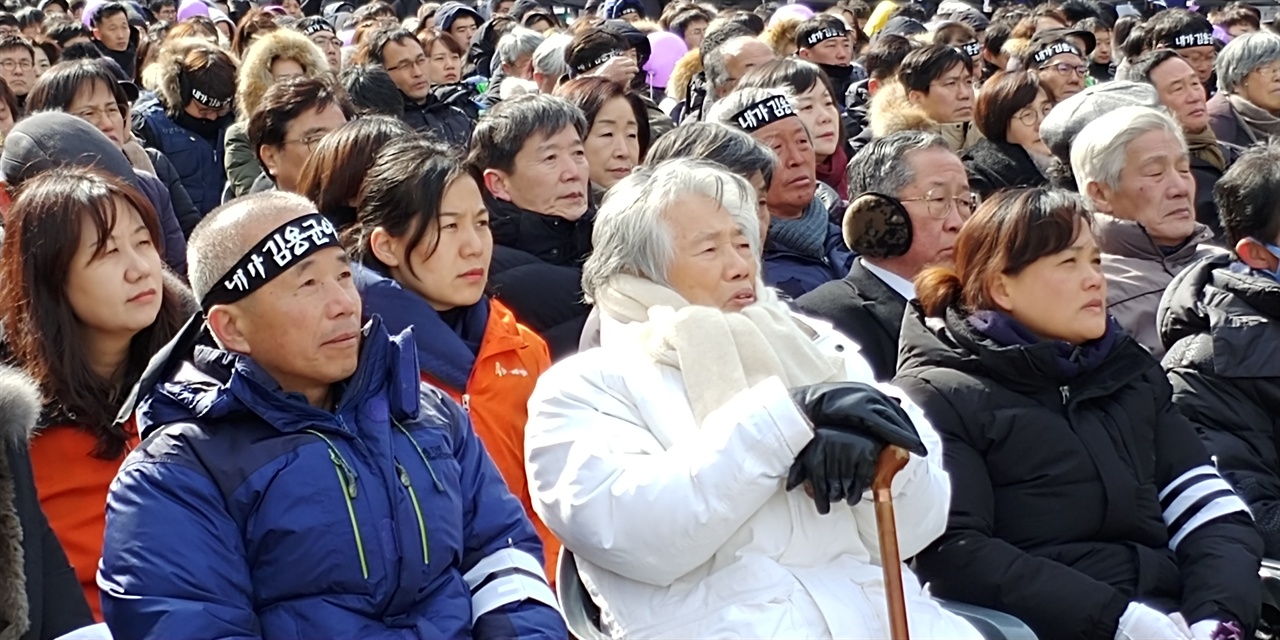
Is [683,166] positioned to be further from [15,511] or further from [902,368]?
[15,511]

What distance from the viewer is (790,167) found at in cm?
557

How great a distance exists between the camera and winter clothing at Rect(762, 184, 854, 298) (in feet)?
17.0

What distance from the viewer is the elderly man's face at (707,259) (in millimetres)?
3594

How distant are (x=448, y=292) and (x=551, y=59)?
4.74 meters

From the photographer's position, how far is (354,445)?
3.10 m

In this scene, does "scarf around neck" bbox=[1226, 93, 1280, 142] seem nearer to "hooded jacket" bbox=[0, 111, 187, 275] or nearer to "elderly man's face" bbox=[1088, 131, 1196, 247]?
"elderly man's face" bbox=[1088, 131, 1196, 247]

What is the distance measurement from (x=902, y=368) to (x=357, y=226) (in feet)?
4.88

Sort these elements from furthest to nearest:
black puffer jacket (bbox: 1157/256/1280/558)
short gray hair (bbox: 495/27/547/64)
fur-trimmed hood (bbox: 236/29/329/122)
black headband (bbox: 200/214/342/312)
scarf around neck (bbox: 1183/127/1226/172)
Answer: short gray hair (bbox: 495/27/547/64) < scarf around neck (bbox: 1183/127/1226/172) < fur-trimmed hood (bbox: 236/29/329/122) < black puffer jacket (bbox: 1157/256/1280/558) < black headband (bbox: 200/214/342/312)

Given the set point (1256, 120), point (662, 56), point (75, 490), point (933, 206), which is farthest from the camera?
point (662, 56)

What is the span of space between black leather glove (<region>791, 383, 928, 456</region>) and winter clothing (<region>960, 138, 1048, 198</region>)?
3.72 meters

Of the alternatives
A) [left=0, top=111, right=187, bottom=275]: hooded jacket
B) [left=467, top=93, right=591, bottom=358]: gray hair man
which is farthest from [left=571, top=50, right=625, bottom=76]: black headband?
[left=0, top=111, right=187, bottom=275]: hooded jacket

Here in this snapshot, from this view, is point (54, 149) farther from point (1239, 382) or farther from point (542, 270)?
point (1239, 382)

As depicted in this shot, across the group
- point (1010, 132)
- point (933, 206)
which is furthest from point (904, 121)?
point (933, 206)

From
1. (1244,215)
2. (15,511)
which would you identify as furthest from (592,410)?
(1244,215)
